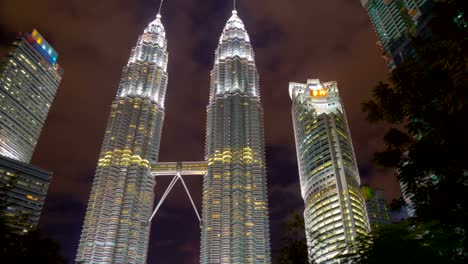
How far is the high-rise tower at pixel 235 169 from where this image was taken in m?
132

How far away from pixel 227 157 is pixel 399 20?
97182 millimetres

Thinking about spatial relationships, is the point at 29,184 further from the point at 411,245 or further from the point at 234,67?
the point at 411,245

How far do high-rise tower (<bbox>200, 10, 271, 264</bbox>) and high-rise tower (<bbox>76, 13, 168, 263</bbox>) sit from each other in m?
25.0

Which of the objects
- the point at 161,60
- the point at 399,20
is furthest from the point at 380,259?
the point at 161,60

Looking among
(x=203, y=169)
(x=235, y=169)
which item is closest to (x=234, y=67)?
(x=203, y=169)

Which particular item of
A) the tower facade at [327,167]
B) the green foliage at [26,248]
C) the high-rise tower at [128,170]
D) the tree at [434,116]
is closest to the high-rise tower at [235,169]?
the tower facade at [327,167]

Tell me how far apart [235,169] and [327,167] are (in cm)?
3721

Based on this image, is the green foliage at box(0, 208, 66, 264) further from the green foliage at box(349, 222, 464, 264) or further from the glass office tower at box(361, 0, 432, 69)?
the glass office tower at box(361, 0, 432, 69)

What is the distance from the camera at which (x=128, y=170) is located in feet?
495

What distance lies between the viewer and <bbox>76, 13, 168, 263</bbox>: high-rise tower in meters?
135

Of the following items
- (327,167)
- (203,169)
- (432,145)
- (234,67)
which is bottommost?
(432,145)

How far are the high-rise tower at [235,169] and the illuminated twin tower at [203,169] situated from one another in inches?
14.3

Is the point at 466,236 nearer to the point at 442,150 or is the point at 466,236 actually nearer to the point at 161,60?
the point at 442,150

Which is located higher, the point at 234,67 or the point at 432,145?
the point at 234,67
